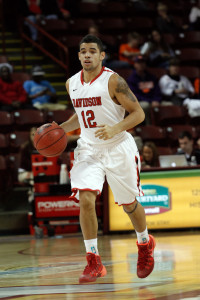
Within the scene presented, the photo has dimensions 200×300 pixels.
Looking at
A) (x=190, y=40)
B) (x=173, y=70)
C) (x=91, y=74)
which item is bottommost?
(x=91, y=74)

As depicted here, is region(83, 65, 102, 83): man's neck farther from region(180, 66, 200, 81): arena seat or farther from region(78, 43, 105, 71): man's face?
region(180, 66, 200, 81): arena seat

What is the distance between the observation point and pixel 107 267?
5.71 meters

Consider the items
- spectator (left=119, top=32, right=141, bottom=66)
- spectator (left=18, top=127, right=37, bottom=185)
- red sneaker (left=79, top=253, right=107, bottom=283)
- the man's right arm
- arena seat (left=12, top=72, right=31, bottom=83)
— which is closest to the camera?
red sneaker (left=79, top=253, right=107, bottom=283)

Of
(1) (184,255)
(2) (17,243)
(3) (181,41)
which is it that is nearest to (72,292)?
(1) (184,255)

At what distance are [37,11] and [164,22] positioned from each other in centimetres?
283

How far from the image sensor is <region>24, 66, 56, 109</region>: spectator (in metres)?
11.7

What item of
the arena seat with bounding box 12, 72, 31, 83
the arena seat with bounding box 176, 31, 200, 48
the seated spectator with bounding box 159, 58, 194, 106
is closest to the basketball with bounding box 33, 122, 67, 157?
the arena seat with bounding box 12, 72, 31, 83

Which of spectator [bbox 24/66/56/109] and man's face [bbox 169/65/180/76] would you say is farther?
man's face [bbox 169/65/180/76]

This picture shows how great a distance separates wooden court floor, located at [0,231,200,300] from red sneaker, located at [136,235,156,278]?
7 cm

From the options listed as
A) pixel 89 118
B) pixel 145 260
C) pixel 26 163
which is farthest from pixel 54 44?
pixel 145 260

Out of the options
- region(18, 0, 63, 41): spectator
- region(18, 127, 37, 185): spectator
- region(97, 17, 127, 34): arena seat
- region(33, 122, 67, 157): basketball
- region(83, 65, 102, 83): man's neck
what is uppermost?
region(18, 0, 63, 41): spectator

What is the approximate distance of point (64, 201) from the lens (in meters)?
9.96

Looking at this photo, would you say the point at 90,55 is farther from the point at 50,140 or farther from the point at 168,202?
the point at 168,202

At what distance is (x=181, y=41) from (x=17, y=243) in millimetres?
7438
